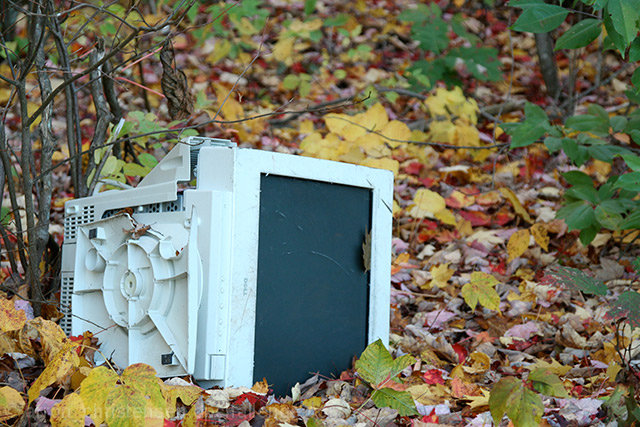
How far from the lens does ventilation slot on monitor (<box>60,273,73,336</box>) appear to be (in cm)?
223

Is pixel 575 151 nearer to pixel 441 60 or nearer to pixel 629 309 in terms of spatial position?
pixel 629 309

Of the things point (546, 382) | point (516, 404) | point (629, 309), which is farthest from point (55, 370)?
point (629, 309)

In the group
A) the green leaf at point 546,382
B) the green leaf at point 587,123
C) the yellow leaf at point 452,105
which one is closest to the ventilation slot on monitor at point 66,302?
the green leaf at point 546,382

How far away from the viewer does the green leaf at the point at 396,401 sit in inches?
67.6

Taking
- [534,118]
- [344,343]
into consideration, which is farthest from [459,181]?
[344,343]

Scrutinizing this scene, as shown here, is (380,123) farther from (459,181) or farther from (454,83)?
(454,83)

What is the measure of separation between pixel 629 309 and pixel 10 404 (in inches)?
62.5

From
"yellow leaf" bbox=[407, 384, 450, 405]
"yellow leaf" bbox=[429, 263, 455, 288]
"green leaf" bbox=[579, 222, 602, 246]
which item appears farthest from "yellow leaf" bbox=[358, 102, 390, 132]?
"yellow leaf" bbox=[407, 384, 450, 405]

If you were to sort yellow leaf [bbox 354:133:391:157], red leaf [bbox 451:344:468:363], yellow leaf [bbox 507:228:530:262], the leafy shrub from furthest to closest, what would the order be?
the leafy shrub → yellow leaf [bbox 354:133:391:157] → yellow leaf [bbox 507:228:530:262] → red leaf [bbox 451:344:468:363]

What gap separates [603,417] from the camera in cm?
177

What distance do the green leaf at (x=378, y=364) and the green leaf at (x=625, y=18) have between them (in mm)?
1117

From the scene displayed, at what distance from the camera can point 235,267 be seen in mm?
1831

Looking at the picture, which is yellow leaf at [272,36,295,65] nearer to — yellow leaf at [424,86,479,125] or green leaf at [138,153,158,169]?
yellow leaf at [424,86,479,125]

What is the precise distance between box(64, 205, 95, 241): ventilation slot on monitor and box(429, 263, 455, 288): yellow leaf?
1509mm
